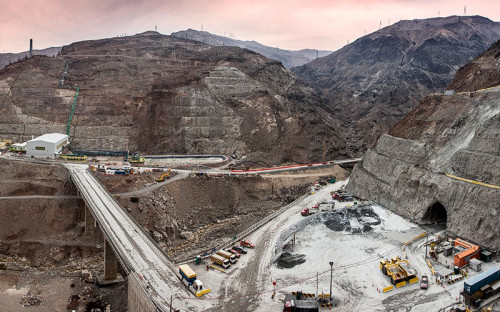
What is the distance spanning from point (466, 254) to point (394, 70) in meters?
128

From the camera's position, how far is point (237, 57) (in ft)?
351

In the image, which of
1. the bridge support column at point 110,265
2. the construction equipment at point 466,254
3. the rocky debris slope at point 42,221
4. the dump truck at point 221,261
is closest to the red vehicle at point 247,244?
the dump truck at point 221,261

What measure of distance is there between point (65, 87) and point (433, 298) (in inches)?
3360

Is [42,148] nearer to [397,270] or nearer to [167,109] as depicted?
[167,109]

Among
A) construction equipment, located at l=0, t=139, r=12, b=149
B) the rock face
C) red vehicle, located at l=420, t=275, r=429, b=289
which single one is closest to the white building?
construction equipment, located at l=0, t=139, r=12, b=149

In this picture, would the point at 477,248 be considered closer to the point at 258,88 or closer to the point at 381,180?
the point at 381,180

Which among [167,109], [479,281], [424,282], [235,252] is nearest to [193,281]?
[235,252]

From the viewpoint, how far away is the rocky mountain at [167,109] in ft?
264

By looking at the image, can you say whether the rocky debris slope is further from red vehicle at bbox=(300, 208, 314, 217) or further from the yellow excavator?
red vehicle at bbox=(300, 208, 314, 217)

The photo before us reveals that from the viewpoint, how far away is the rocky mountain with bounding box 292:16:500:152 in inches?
4596

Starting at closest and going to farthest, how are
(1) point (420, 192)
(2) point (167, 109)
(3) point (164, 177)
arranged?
(1) point (420, 192) → (3) point (164, 177) → (2) point (167, 109)

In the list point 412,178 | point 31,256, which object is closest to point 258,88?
point 412,178

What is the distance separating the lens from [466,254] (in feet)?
115

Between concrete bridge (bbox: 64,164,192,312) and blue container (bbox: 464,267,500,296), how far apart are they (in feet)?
66.7
